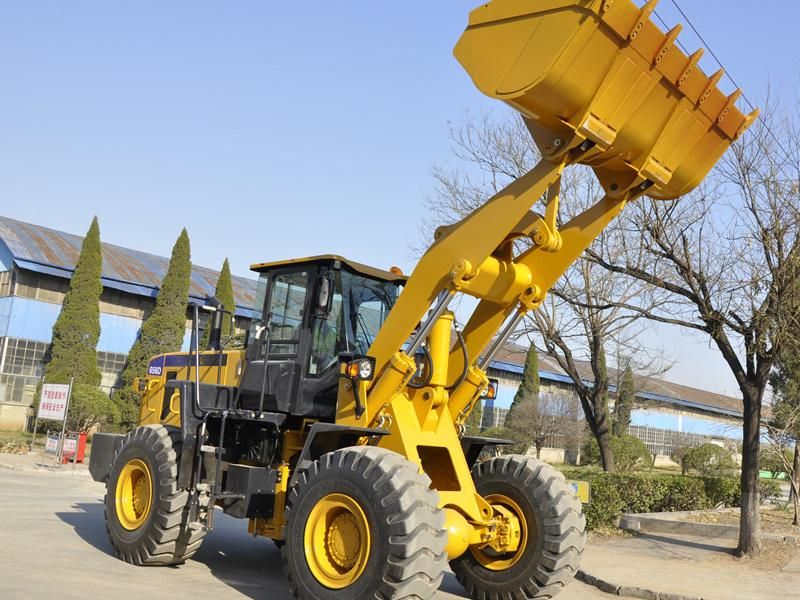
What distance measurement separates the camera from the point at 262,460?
8.59m

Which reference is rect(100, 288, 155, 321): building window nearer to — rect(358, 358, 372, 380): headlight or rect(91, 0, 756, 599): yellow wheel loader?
rect(91, 0, 756, 599): yellow wheel loader

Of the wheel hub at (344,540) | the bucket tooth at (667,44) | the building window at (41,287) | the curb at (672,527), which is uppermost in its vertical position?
the building window at (41,287)

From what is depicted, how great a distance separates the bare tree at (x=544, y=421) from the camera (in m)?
40.1

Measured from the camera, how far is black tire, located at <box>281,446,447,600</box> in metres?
6.25

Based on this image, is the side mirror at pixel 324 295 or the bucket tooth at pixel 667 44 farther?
the side mirror at pixel 324 295

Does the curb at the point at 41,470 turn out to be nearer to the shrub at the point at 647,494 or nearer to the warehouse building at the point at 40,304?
the warehouse building at the point at 40,304

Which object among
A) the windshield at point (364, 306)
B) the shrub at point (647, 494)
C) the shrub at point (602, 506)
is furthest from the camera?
the shrub at point (647, 494)

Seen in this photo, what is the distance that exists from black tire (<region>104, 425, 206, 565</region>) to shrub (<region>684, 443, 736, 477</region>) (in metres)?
29.3

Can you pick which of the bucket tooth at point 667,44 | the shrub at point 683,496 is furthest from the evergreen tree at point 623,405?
the bucket tooth at point 667,44

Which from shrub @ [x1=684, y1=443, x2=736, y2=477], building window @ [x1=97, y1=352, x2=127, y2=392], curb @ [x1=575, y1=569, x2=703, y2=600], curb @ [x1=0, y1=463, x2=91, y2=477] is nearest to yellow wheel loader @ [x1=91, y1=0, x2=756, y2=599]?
curb @ [x1=575, y1=569, x2=703, y2=600]

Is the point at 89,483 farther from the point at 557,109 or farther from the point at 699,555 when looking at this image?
the point at 557,109

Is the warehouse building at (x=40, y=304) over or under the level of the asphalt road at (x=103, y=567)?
over

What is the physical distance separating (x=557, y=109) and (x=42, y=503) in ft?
35.8

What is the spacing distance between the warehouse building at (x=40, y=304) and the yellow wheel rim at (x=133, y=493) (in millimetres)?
20314
